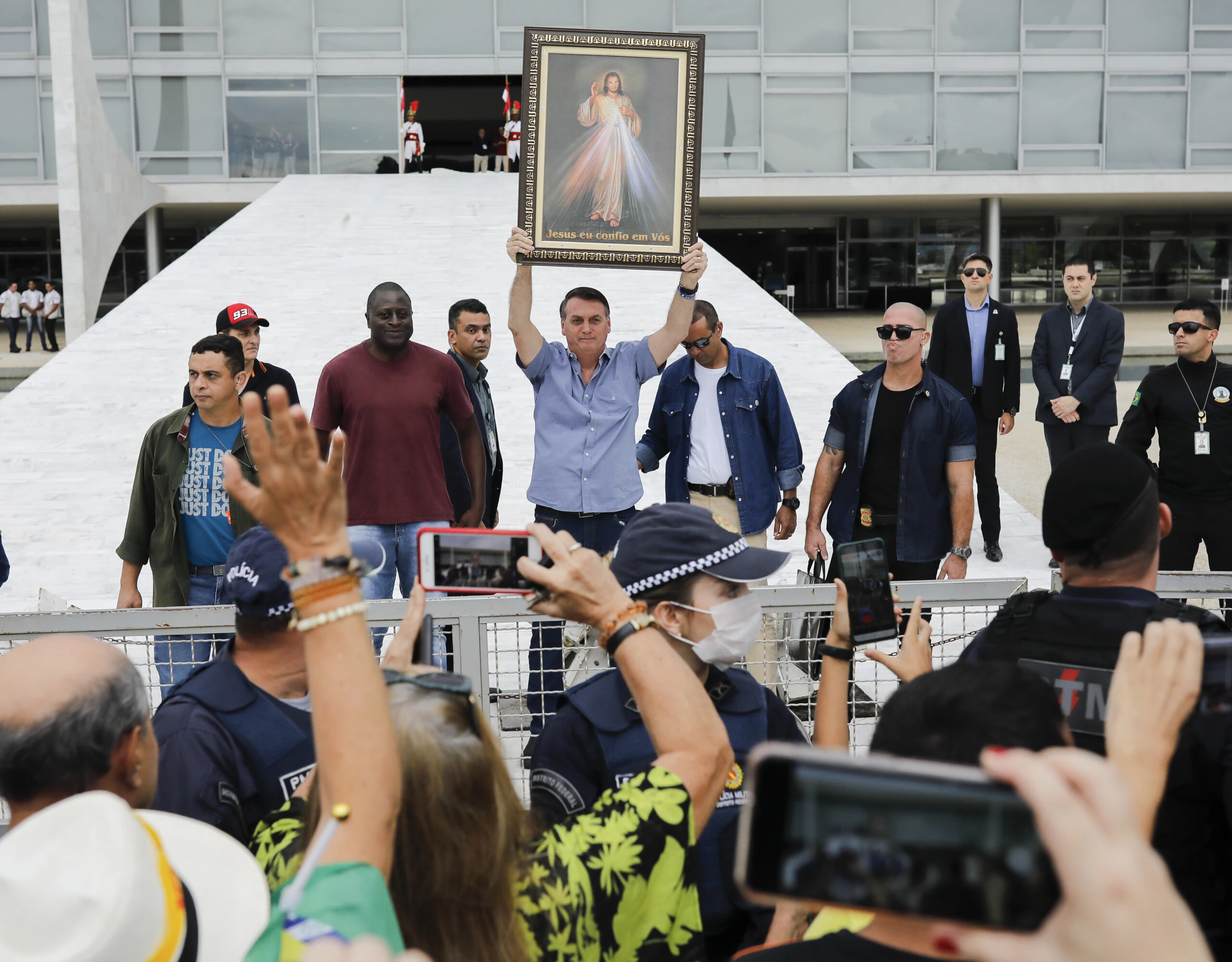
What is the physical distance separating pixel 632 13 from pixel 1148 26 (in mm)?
11869

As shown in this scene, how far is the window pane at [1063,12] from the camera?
85.3 feet

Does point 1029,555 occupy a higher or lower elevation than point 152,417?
lower

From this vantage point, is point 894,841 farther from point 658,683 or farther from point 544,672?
point 544,672

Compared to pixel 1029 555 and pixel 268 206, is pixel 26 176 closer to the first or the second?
pixel 268 206

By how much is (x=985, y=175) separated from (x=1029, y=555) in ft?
69.0

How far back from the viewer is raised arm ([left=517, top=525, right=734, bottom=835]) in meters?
1.79

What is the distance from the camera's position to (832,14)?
26438 mm

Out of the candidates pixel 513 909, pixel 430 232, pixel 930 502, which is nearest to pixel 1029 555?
pixel 930 502

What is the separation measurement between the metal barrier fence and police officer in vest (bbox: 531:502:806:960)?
975 millimetres

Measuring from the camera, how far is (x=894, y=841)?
2.96 feet

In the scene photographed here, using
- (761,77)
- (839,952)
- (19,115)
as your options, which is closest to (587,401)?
(839,952)

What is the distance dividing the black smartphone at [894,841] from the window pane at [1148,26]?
29.5m

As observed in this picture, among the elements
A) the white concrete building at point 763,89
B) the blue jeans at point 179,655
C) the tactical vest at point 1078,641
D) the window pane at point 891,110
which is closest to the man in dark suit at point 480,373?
the blue jeans at point 179,655

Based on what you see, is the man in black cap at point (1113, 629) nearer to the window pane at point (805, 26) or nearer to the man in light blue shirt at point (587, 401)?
the man in light blue shirt at point (587, 401)
